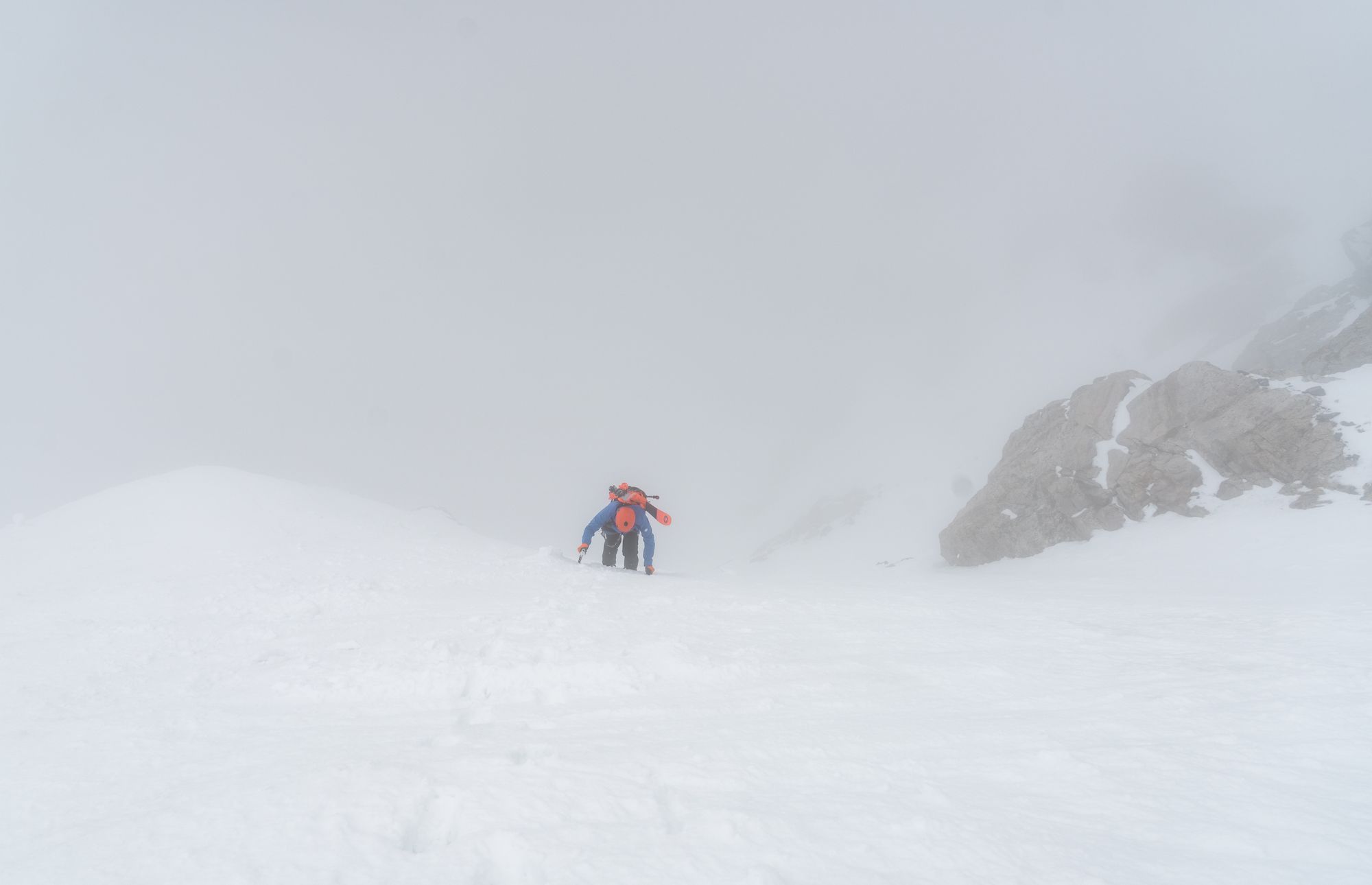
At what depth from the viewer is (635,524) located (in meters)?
15.1

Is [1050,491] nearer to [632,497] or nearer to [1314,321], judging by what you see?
[632,497]

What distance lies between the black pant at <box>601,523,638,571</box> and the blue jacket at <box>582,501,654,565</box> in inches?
2.9

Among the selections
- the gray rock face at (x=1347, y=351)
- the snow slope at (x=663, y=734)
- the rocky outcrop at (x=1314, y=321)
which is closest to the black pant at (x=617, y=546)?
the snow slope at (x=663, y=734)

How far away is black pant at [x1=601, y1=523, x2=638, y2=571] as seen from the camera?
15.4 m

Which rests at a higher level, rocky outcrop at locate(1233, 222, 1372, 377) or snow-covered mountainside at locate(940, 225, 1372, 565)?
rocky outcrop at locate(1233, 222, 1372, 377)

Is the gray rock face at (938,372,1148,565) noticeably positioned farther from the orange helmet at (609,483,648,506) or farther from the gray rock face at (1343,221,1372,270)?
the gray rock face at (1343,221,1372,270)

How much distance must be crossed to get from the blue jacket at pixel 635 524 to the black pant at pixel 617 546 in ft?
0.24

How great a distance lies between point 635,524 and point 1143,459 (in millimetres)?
19147

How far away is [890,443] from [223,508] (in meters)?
112

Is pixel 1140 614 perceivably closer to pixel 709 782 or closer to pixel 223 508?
pixel 709 782

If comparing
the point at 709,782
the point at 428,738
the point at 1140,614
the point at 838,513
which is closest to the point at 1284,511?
the point at 1140,614

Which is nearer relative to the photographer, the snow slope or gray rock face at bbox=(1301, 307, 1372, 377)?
the snow slope

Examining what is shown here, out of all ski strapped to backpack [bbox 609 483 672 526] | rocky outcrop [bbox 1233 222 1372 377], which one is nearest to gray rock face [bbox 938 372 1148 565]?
ski strapped to backpack [bbox 609 483 672 526]

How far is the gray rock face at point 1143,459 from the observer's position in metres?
19.8
